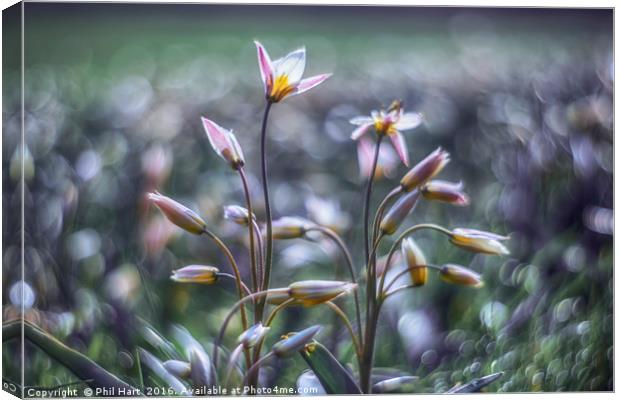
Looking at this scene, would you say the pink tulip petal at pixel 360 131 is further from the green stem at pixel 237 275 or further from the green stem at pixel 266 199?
the green stem at pixel 237 275

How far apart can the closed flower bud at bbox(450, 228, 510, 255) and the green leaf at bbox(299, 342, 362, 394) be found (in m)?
0.53

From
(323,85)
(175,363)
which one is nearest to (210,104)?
(323,85)

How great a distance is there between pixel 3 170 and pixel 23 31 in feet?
1.44

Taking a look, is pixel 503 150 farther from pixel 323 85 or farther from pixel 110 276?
pixel 110 276

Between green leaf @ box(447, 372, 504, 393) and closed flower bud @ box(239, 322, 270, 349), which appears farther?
green leaf @ box(447, 372, 504, 393)

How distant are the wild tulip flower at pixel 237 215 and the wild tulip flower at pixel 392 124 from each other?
16.2 inches

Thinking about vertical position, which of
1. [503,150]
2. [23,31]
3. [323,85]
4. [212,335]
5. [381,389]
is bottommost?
[381,389]

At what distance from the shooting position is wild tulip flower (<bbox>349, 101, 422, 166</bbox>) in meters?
3.05

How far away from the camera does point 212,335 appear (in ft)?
9.86

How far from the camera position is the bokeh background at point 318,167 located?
9.82 feet

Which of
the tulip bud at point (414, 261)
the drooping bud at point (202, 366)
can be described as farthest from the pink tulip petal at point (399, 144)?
the drooping bud at point (202, 366)

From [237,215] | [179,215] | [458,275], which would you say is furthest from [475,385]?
[179,215]

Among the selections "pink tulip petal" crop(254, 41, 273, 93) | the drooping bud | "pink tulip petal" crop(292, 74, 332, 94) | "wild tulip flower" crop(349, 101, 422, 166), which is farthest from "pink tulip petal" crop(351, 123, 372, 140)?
the drooping bud

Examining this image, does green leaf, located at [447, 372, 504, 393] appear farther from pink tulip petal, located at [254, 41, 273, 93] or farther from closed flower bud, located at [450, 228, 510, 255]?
pink tulip petal, located at [254, 41, 273, 93]
